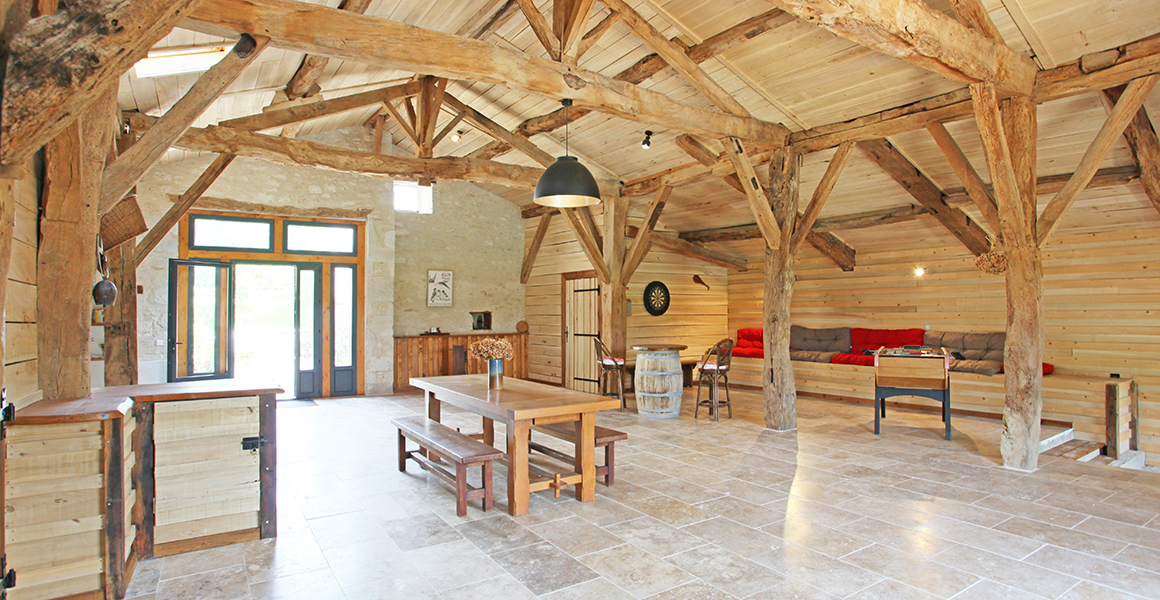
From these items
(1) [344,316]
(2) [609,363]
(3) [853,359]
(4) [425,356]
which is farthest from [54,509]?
(3) [853,359]

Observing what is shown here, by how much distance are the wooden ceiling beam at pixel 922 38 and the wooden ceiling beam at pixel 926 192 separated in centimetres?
175

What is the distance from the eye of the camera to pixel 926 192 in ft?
23.3

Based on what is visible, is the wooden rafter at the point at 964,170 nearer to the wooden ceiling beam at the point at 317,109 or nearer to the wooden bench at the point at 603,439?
the wooden bench at the point at 603,439

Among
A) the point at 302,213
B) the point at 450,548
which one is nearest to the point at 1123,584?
the point at 450,548

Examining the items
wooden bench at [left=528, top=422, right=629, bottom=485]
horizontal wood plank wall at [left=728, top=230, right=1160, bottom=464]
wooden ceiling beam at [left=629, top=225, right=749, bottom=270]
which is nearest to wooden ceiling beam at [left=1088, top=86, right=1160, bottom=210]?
horizontal wood plank wall at [left=728, top=230, right=1160, bottom=464]

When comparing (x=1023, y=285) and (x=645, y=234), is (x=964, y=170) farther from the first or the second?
(x=645, y=234)

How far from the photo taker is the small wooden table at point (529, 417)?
392cm

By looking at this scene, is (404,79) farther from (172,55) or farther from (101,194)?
(101,194)

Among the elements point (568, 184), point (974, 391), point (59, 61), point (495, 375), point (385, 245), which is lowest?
point (974, 391)

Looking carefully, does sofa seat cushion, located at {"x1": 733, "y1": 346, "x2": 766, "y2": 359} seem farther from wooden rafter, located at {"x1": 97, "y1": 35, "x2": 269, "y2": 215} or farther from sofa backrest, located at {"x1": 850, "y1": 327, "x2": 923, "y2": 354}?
wooden rafter, located at {"x1": 97, "y1": 35, "x2": 269, "y2": 215}

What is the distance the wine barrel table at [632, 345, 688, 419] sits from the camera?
23.8ft

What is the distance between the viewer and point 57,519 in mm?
2574

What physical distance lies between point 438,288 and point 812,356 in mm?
6223

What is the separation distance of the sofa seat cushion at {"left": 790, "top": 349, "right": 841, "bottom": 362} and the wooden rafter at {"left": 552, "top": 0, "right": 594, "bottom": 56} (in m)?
6.57
